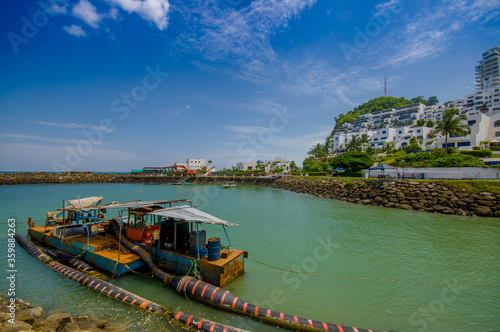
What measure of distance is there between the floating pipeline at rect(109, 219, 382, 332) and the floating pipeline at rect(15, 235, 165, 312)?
107 centimetres

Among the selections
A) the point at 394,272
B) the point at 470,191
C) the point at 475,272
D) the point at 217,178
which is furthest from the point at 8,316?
the point at 217,178

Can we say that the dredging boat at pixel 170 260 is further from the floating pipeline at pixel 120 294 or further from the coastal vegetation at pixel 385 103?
the coastal vegetation at pixel 385 103

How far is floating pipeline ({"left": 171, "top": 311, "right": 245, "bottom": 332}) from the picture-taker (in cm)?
590

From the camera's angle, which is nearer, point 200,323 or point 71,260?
point 200,323

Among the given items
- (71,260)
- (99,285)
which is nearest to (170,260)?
(99,285)

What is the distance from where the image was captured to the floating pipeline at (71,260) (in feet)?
31.9

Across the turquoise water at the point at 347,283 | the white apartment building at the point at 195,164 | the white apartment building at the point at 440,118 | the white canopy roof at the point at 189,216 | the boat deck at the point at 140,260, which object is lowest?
the turquoise water at the point at 347,283

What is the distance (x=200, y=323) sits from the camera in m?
6.21

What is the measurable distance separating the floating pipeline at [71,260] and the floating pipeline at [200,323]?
5.68 m

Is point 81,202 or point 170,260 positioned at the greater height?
point 81,202

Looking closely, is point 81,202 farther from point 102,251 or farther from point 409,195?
point 409,195

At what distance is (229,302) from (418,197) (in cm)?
2834

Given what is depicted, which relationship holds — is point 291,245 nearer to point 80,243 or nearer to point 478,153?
point 80,243

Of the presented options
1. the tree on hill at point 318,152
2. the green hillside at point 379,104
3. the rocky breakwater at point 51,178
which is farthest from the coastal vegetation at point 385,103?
the rocky breakwater at point 51,178
